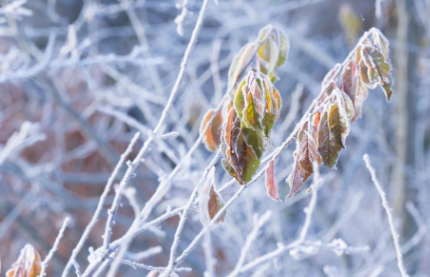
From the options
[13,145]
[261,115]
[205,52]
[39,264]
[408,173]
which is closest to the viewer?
[261,115]

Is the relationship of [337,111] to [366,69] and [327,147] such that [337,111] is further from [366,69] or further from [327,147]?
[366,69]

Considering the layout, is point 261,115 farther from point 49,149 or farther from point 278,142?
point 49,149

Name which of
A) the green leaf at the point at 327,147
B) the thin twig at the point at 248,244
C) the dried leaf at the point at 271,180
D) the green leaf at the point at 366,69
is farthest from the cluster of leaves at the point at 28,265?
the green leaf at the point at 366,69

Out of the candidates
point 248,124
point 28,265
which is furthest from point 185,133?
point 248,124

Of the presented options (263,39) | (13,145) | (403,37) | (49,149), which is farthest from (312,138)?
(49,149)

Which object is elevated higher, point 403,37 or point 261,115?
point 261,115

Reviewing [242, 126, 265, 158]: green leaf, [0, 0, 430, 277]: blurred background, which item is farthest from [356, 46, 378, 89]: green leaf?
[0, 0, 430, 277]: blurred background

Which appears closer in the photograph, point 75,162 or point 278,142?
point 278,142

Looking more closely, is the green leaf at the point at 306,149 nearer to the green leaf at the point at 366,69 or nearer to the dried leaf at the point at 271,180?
the dried leaf at the point at 271,180
